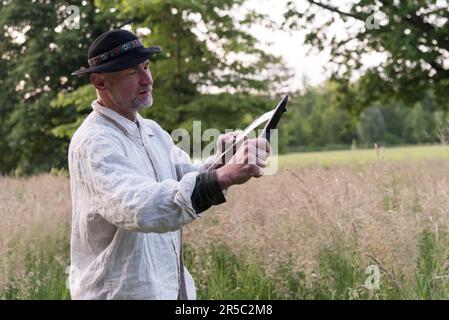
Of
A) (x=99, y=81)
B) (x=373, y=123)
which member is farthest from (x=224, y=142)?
(x=373, y=123)

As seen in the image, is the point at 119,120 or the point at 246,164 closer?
the point at 246,164

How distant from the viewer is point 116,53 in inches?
86.7

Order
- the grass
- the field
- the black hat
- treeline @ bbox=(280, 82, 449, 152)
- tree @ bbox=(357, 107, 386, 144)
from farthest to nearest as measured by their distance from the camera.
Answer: tree @ bbox=(357, 107, 386, 144) < treeline @ bbox=(280, 82, 449, 152) < the grass < the field < the black hat

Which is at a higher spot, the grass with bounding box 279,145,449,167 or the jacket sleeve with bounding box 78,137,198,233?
the grass with bounding box 279,145,449,167

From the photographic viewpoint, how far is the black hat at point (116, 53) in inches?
85.8

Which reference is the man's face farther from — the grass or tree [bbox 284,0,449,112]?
tree [bbox 284,0,449,112]

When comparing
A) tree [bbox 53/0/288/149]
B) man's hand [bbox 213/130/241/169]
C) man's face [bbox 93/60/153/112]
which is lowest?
man's hand [bbox 213/130/241/169]

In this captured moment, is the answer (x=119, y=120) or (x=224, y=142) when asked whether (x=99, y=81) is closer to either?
(x=119, y=120)

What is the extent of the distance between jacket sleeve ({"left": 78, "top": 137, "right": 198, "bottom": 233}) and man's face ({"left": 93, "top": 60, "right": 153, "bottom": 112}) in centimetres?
26

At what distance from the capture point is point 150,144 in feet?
7.68

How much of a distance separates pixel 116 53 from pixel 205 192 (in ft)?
2.32

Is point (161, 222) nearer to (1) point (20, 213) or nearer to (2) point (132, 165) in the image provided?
(2) point (132, 165)

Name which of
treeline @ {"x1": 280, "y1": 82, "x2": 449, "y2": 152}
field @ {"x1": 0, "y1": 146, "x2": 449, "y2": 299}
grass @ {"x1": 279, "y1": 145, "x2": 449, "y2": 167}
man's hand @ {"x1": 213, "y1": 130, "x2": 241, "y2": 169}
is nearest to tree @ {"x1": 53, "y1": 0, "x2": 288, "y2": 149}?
grass @ {"x1": 279, "y1": 145, "x2": 449, "y2": 167}

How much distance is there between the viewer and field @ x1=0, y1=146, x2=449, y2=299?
3896mm
